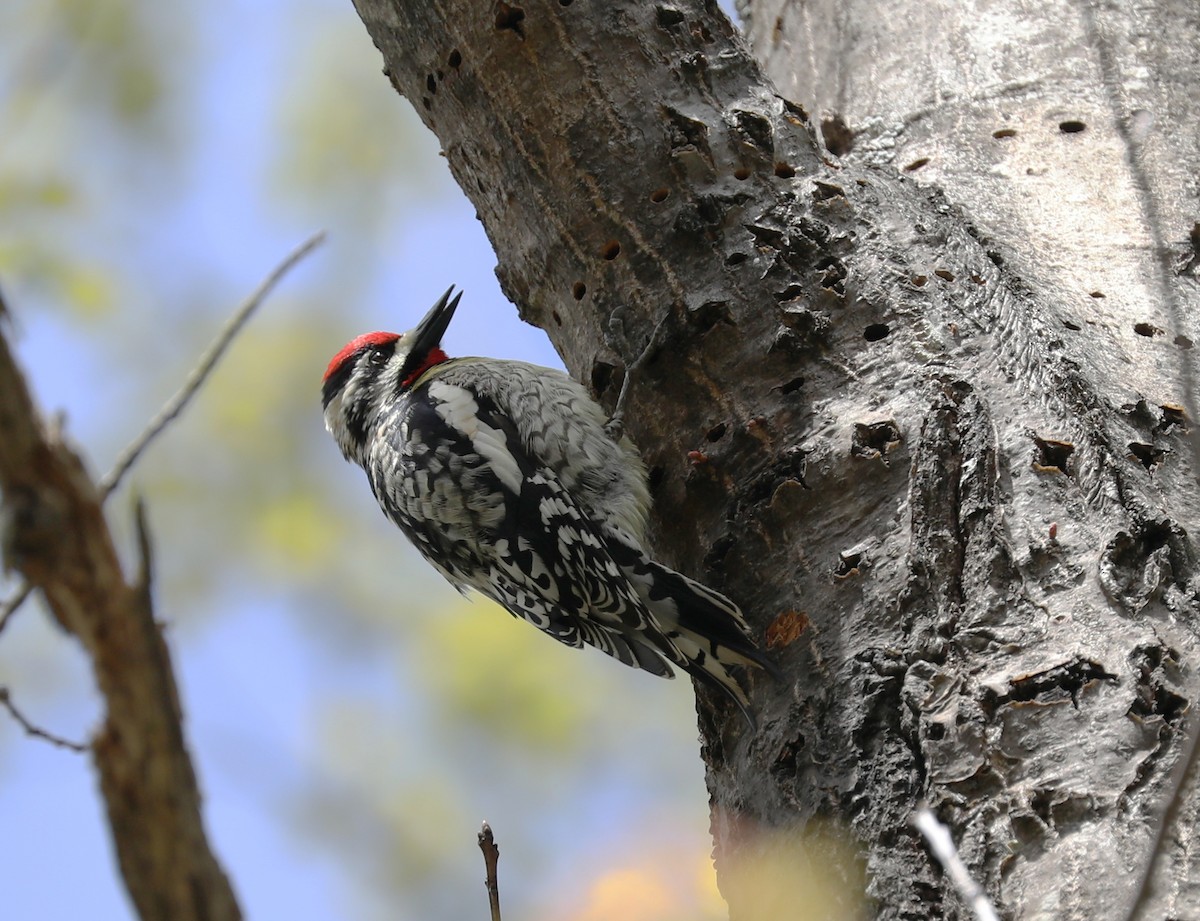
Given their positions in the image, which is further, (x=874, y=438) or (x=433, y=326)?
(x=433, y=326)

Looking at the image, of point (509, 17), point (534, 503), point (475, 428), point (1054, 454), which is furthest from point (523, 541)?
point (1054, 454)

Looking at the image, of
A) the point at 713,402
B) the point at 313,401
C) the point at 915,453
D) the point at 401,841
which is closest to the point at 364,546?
the point at 313,401

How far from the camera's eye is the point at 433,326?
4.09 m

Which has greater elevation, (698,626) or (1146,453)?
(698,626)

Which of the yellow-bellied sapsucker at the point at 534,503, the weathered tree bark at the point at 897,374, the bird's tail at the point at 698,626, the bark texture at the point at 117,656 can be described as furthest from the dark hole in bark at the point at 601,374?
the bark texture at the point at 117,656

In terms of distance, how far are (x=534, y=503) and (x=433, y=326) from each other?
1015mm

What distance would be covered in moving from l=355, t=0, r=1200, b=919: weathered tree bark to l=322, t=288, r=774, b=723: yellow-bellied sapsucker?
0.53 feet

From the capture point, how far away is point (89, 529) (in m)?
0.92

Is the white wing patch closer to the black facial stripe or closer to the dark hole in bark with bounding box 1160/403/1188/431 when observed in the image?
the black facial stripe

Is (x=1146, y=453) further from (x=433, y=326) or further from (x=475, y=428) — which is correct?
(x=433, y=326)

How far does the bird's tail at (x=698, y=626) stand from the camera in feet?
7.82

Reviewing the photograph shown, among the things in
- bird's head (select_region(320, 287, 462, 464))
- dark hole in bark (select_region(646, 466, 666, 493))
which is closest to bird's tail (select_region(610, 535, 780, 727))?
dark hole in bark (select_region(646, 466, 666, 493))

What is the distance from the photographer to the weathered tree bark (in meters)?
1.87

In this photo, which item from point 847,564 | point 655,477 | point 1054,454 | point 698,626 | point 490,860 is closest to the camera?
point 490,860
